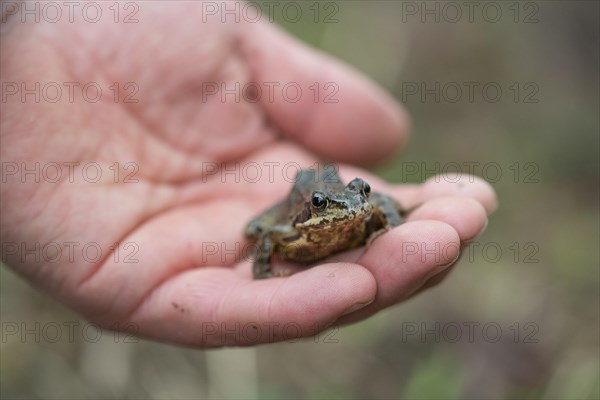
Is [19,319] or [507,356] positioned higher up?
[507,356]

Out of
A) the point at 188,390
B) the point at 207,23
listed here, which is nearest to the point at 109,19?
the point at 207,23

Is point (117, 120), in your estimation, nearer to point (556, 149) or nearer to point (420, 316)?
point (420, 316)

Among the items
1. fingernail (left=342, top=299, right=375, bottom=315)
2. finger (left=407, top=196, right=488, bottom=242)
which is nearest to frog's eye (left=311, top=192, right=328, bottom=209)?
finger (left=407, top=196, right=488, bottom=242)

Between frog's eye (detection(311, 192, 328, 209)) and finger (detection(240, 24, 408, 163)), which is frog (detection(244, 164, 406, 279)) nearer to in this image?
frog's eye (detection(311, 192, 328, 209))

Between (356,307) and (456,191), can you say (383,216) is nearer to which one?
(456,191)

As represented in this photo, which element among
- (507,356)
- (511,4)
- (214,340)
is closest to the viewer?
(214,340)

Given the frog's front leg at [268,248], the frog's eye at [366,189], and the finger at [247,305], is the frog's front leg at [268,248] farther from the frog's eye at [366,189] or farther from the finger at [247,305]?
the frog's eye at [366,189]
